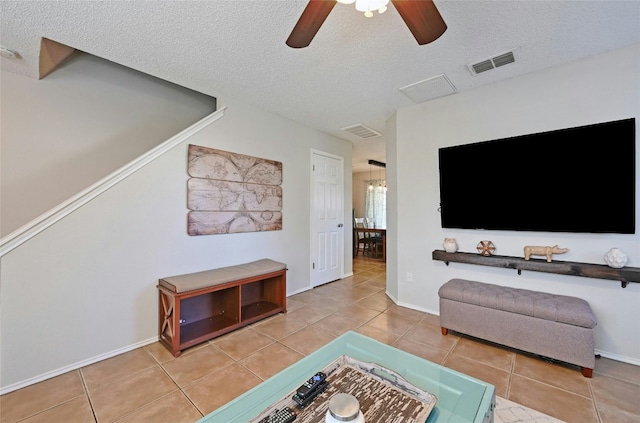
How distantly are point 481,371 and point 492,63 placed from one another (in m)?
2.53

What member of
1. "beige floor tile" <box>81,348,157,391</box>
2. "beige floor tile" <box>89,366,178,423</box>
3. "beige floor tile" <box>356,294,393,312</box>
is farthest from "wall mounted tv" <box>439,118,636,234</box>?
"beige floor tile" <box>81,348,157,391</box>

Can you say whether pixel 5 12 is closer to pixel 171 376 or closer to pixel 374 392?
pixel 171 376

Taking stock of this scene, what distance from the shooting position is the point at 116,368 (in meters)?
2.02

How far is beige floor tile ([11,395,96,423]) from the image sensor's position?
4.92 ft

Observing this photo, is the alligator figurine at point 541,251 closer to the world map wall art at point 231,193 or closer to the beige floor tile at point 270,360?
the beige floor tile at point 270,360

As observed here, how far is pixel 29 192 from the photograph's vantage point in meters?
2.40

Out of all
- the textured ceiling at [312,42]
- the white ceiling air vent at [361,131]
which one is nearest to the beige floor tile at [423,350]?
the textured ceiling at [312,42]

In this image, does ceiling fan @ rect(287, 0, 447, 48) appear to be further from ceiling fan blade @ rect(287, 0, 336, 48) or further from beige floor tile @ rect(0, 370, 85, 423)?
beige floor tile @ rect(0, 370, 85, 423)

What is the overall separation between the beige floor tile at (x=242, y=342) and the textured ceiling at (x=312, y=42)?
2.50 m

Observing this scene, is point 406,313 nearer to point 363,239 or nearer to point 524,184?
point 524,184

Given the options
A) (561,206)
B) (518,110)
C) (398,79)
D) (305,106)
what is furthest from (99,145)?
(561,206)

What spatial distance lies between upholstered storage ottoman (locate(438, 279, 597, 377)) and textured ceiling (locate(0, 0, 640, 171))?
2018 millimetres

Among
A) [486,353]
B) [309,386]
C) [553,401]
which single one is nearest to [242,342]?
[309,386]

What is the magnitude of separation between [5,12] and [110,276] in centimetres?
191
